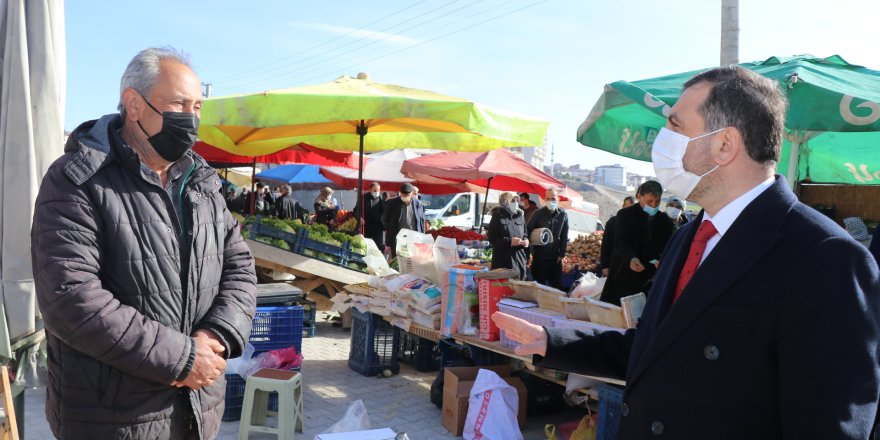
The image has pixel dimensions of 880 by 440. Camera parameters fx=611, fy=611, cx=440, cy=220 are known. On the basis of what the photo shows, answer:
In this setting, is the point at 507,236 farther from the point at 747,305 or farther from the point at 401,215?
the point at 747,305

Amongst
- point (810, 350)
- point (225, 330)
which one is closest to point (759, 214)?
point (810, 350)

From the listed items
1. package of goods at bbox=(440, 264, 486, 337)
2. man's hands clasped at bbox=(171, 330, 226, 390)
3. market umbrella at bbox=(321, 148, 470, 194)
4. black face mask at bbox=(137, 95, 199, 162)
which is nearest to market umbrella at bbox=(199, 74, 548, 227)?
package of goods at bbox=(440, 264, 486, 337)

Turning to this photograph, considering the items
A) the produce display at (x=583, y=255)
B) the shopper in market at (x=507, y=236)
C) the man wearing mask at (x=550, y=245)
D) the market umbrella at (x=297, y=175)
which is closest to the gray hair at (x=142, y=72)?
the shopper in market at (x=507, y=236)

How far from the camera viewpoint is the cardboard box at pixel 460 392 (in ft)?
15.7

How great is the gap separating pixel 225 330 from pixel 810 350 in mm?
1881

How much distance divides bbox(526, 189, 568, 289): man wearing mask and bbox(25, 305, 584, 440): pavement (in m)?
3.96

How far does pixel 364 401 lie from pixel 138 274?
3.73 meters

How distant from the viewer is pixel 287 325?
17.9ft

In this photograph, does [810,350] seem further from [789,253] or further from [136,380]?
[136,380]

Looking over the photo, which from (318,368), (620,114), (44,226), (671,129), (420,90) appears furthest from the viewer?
(420,90)

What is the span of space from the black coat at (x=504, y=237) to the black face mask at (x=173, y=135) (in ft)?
23.2

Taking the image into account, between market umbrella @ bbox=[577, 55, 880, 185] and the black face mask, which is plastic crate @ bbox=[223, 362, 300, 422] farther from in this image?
market umbrella @ bbox=[577, 55, 880, 185]

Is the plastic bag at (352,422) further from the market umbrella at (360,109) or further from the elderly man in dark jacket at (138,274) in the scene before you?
the market umbrella at (360,109)

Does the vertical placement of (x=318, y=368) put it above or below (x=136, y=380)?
below
